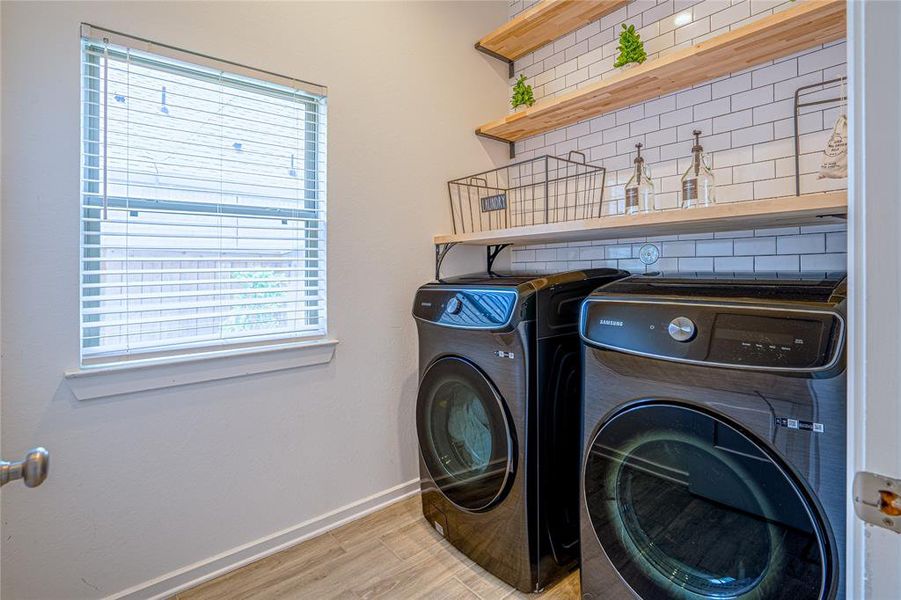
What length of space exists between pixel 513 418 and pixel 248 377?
3.17 ft

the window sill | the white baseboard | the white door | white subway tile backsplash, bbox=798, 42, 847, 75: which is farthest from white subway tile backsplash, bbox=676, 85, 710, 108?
the white baseboard

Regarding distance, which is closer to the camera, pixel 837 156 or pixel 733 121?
pixel 837 156

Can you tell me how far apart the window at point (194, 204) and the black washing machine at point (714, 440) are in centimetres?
115

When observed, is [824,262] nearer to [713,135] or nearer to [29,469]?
[713,135]

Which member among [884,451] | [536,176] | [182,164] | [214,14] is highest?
[214,14]

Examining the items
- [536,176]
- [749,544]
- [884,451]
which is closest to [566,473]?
[749,544]

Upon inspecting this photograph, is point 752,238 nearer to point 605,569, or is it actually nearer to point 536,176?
point 536,176

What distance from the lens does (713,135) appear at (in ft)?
5.10

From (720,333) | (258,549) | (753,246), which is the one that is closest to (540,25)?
(753,246)

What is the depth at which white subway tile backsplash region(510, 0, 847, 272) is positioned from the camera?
1.35 meters

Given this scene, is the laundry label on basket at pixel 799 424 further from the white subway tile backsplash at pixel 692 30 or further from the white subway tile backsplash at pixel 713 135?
the white subway tile backsplash at pixel 692 30

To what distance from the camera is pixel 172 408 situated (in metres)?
1.37

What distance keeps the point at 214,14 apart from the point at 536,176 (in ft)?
5.03

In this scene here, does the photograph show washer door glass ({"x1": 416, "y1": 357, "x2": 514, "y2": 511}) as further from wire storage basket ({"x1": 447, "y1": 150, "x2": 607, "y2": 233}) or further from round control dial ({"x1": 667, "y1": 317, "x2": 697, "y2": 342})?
wire storage basket ({"x1": 447, "y1": 150, "x2": 607, "y2": 233})
